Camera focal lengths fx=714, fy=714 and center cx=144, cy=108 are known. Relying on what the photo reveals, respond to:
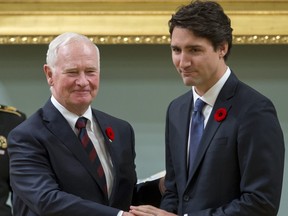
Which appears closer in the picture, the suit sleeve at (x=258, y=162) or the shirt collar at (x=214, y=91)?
the suit sleeve at (x=258, y=162)

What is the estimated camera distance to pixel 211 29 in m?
1.57

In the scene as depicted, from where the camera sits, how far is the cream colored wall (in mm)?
2318

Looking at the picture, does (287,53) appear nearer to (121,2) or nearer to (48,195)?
(121,2)

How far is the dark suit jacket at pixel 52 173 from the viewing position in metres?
1.63

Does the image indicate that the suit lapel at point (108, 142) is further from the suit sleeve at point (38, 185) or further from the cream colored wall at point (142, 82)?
the cream colored wall at point (142, 82)

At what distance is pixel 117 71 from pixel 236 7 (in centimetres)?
44

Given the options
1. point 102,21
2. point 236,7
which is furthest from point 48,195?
point 236,7

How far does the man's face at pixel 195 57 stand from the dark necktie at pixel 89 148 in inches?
11.6

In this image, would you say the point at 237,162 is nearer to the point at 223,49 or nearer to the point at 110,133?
the point at 223,49

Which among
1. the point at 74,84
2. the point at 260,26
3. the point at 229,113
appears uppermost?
the point at 260,26

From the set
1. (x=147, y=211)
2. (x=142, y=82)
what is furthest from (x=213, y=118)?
(x=142, y=82)

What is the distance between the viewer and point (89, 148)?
173cm

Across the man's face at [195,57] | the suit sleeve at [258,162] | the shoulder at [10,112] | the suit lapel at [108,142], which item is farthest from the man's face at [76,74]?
the shoulder at [10,112]

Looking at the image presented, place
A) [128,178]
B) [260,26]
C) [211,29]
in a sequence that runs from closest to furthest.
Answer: [211,29] < [128,178] < [260,26]
